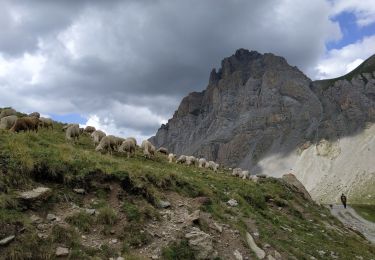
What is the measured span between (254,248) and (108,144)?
46.0 feet

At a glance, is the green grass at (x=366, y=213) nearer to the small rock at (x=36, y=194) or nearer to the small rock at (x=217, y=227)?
the small rock at (x=217, y=227)

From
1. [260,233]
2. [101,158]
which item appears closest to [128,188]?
[101,158]

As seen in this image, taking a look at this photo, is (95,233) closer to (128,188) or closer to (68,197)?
(68,197)

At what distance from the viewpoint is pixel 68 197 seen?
52.5 ft

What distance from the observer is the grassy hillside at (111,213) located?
13.6m

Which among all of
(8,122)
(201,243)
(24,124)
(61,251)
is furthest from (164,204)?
(8,122)

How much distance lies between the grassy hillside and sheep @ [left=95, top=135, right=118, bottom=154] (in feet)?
25.2

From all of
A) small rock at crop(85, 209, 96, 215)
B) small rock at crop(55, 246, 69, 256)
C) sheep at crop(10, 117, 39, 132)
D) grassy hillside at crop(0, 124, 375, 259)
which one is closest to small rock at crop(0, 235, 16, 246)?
grassy hillside at crop(0, 124, 375, 259)

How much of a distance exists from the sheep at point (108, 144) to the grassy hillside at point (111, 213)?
769 cm

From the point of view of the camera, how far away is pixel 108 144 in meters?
28.7

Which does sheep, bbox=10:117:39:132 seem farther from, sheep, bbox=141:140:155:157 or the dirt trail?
the dirt trail

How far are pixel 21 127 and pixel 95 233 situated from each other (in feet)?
46.0

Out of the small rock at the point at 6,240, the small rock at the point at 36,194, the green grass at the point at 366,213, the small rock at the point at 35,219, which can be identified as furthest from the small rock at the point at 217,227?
the green grass at the point at 366,213

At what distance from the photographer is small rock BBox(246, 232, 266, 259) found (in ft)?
58.6
